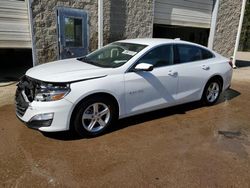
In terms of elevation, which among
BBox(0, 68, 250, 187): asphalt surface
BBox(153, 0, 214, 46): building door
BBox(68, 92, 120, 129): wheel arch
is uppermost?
BBox(153, 0, 214, 46): building door

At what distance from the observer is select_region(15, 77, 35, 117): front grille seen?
3.85 metres

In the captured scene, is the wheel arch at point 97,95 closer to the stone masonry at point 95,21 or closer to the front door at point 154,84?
the front door at point 154,84

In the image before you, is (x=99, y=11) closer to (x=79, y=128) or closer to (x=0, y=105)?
(x=0, y=105)

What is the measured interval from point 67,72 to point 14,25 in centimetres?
483

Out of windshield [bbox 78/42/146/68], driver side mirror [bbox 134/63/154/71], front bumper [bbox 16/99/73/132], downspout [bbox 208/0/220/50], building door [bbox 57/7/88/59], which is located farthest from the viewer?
downspout [bbox 208/0/220/50]

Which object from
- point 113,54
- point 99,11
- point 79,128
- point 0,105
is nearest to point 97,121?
point 79,128

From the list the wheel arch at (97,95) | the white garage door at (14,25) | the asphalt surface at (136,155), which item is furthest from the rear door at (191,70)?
the white garage door at (14,25)

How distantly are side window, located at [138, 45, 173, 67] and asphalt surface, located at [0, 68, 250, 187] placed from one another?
1.12 metres

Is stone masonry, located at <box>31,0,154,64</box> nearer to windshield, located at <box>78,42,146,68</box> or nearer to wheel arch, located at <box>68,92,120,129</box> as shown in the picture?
windshield, located at <box>78,42,146,68</box>

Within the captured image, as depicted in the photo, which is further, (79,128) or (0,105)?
(0,105)

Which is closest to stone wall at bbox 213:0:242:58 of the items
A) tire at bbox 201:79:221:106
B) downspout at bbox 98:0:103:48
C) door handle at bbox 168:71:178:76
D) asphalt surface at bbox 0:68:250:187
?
downspout at bbox 98:0:103:48

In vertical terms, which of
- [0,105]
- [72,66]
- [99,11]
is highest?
[99,11]

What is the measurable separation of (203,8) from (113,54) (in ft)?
28.7

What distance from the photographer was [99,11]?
872 cm
